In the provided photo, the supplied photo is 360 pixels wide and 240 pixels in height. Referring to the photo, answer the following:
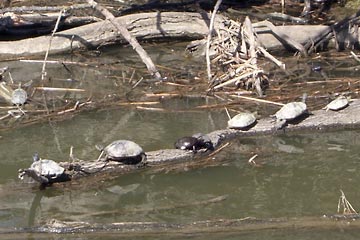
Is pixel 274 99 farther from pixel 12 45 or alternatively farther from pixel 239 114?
pixel 12 45

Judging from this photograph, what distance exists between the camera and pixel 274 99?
8.96 meters

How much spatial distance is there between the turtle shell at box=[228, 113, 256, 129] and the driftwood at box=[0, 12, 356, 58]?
2.96 meters

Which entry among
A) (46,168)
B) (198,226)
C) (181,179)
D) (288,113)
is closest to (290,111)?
(288,113)

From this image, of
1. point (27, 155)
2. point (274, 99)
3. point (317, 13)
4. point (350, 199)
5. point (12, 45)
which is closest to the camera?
point (350, 199)

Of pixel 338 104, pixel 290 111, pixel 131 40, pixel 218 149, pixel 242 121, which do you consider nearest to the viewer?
pixel 218 149

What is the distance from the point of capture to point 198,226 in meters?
5.88

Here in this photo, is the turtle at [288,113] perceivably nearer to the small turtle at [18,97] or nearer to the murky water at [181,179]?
the murky water at [181,179]

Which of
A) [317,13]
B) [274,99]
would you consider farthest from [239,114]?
[317,13]

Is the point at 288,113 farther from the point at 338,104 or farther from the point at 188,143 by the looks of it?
the point at 188,143

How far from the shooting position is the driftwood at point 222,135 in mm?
6844

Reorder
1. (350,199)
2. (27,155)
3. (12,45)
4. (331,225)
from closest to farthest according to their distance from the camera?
(331,225)
(350,199)
(27,155)
(12,45)

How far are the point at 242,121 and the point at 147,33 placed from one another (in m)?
3.67

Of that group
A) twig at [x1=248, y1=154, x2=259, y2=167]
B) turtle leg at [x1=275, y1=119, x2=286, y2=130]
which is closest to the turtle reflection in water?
twig at [x1=248, y1=154, x2=259, y2=167]

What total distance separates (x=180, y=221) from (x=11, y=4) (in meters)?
7.71
